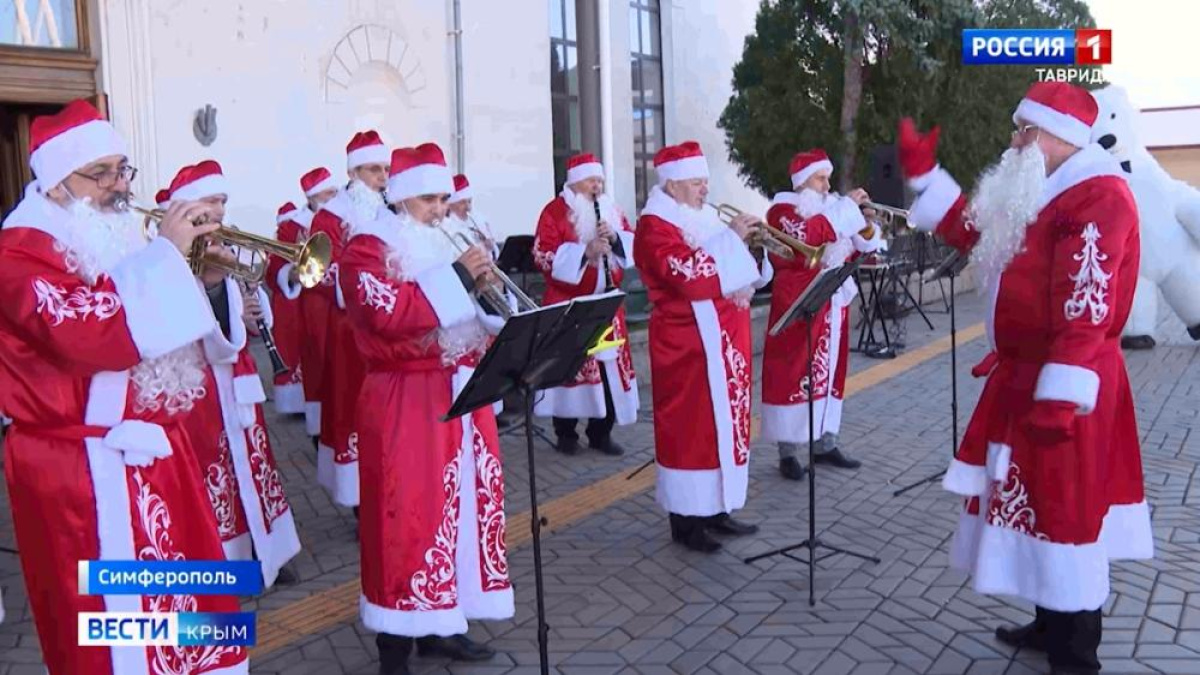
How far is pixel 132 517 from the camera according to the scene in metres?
3.00

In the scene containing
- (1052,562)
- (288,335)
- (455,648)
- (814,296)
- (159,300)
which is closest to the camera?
(159,300)

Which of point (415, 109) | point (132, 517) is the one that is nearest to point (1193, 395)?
point (415, 109)

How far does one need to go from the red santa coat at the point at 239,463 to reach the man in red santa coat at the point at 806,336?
129 inches

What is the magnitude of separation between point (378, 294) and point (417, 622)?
122cm

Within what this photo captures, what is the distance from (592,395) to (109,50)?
16.8 feet

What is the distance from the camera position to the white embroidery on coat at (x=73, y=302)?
2.79 metres

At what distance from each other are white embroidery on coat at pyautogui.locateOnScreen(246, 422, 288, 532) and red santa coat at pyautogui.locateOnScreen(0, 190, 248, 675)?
200cm

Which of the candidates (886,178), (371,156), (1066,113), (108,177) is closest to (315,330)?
(371,156)

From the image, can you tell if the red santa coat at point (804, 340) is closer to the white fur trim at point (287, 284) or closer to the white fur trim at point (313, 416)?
the white fur trim at point (313, 416)

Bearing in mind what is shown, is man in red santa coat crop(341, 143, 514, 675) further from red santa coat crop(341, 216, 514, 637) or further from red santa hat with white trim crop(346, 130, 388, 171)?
red santa hat with white trim crop(346, 130, 388, 171)

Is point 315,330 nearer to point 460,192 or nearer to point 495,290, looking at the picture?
point 460,192

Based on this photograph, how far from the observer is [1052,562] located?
3729mm

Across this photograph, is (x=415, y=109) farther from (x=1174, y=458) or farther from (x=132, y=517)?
(x=132, y=517)
